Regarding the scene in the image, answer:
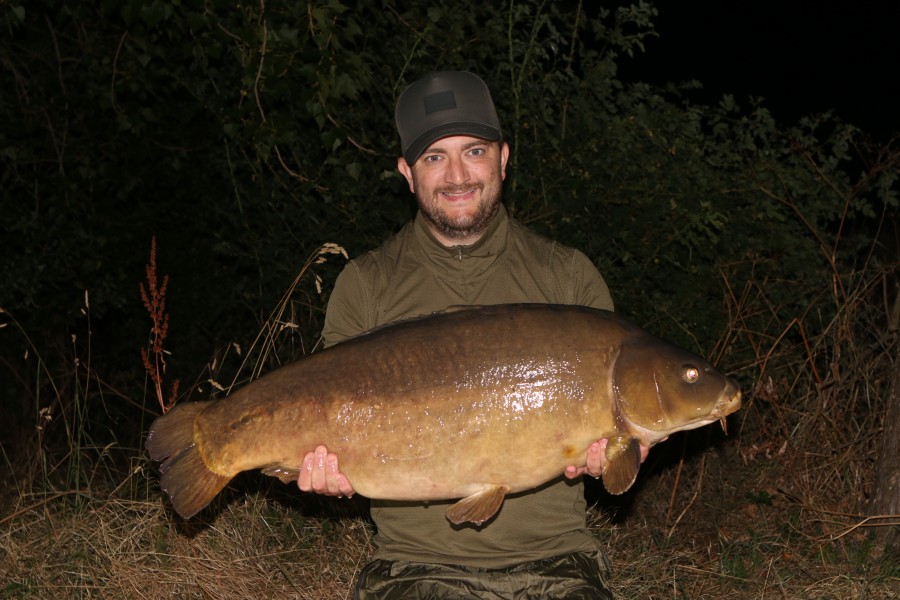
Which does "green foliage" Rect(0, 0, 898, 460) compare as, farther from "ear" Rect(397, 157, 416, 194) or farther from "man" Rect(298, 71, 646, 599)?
"man" Rect(298, 71, 646, 599)

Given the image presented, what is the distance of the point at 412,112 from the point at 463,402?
92 centimetres

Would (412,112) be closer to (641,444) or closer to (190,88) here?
(641,444)

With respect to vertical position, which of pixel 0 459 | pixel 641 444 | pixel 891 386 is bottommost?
pixel 0 459

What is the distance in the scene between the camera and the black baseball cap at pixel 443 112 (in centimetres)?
276

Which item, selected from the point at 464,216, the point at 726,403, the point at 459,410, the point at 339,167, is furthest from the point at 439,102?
the point at 339,167

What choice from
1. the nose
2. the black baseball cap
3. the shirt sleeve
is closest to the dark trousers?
the shirt sleeve

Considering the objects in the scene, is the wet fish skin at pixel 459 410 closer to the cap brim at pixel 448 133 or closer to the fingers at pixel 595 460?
the fingers at pixel 595 460

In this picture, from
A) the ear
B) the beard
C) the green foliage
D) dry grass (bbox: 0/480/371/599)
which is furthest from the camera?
the green foliage

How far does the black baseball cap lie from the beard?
0.48 feet

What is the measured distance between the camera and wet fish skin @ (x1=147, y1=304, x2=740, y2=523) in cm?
234

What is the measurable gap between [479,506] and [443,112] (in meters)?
1.12

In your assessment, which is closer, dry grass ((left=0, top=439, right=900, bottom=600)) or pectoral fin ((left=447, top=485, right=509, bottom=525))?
pectoral fin ((left=447, top=485, right=509, bottom=525))

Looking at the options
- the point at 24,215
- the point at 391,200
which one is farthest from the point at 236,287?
the point at 24,215

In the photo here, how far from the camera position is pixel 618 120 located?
191 inches
